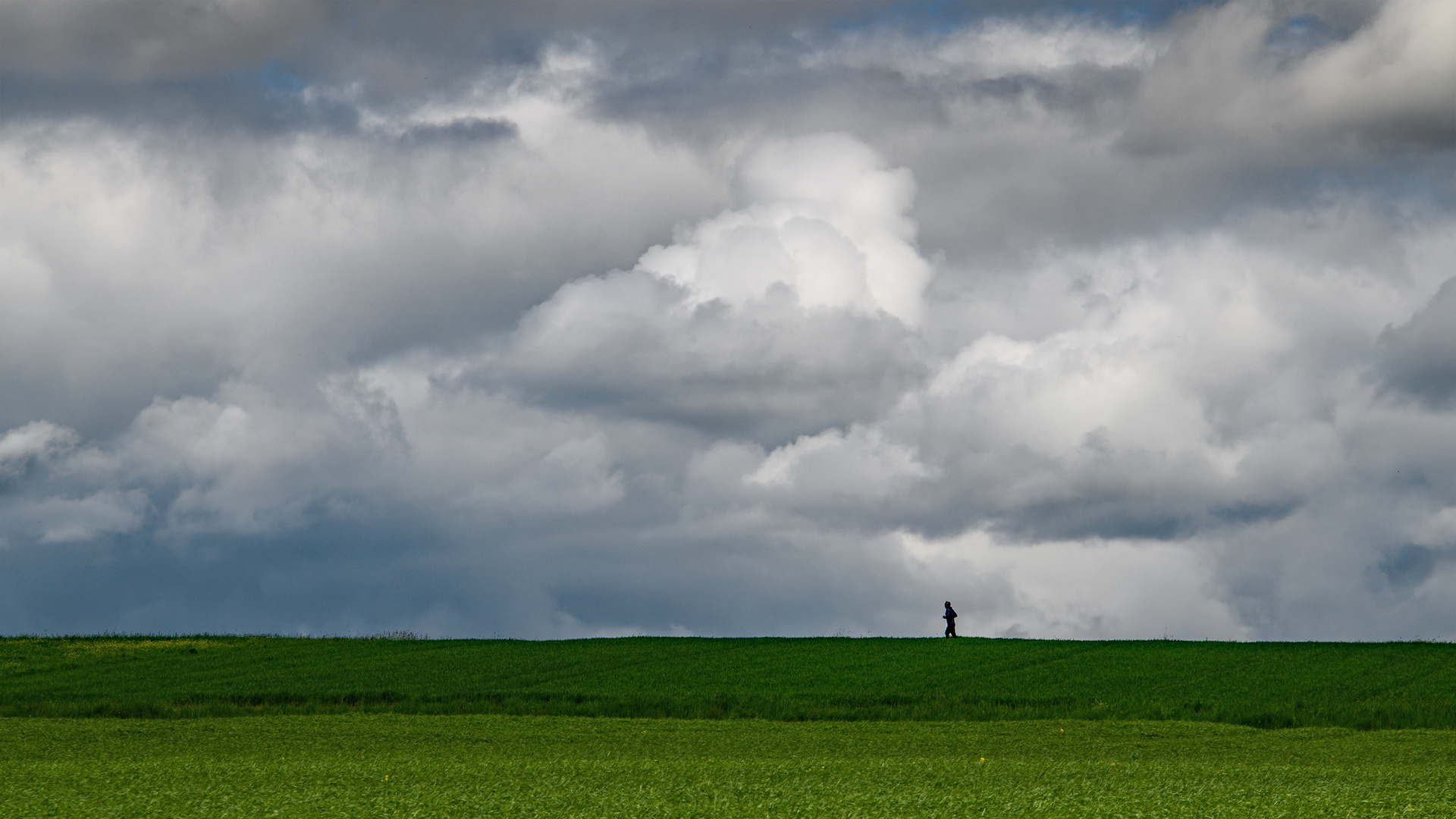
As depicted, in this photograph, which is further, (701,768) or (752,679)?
(752,679)

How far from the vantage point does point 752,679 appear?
1356 inches

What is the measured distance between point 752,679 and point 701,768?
18329 mm

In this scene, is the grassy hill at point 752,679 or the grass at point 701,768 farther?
the grassy hill at point 752,679

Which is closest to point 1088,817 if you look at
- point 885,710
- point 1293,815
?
point 1293,815

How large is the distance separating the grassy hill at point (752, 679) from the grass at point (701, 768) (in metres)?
3.40

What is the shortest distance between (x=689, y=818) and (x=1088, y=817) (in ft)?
12.5

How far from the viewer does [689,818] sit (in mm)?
11828

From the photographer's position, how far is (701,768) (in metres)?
16.3

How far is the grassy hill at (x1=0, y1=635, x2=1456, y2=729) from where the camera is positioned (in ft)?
94.3

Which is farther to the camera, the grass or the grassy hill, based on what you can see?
the grassy hill

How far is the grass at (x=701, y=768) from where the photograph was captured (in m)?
12.6

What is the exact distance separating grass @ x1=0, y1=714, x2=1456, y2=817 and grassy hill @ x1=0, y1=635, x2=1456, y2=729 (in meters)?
3.40

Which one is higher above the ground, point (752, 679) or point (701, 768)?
point (752, 679)

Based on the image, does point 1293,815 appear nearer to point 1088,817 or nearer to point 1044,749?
point 1088,817
